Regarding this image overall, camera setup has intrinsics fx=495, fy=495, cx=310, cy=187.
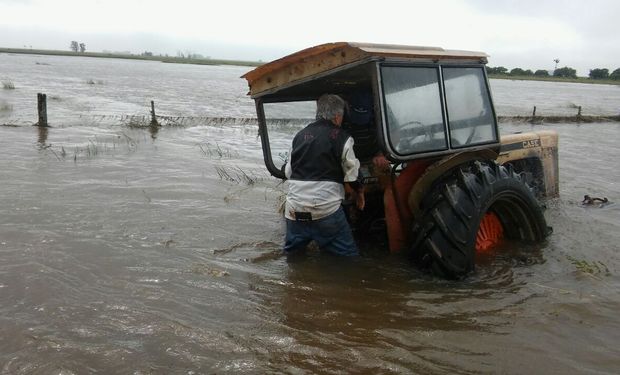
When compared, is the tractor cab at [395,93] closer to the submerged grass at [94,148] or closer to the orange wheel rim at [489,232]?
the orange wheel rim at [489,232]

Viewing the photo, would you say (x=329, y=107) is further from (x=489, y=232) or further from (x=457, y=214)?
(x=489, y=232)

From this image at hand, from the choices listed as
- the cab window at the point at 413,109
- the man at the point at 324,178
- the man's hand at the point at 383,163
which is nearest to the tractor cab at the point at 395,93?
the cab window at the point at 413,109

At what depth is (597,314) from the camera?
3703 mm

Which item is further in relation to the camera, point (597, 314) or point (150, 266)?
point (150, 266)

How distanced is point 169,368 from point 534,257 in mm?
3771

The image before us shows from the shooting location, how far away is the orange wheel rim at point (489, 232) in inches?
197

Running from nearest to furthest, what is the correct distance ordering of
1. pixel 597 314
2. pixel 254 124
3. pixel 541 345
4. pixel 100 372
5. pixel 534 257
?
pixel 100 372
pixel 541 345
pixel 597 314
pixel 534 257
pixel 254 124

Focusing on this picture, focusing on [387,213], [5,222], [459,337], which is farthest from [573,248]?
[5,222]

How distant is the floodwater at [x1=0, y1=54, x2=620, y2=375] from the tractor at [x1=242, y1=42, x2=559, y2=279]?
332 mm

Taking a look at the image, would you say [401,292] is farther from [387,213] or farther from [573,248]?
[573,248]

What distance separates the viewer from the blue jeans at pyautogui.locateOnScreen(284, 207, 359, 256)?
417cm

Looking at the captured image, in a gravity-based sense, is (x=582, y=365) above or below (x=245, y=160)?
below

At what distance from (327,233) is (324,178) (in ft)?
1.59

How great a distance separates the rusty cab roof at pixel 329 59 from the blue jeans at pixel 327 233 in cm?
120
